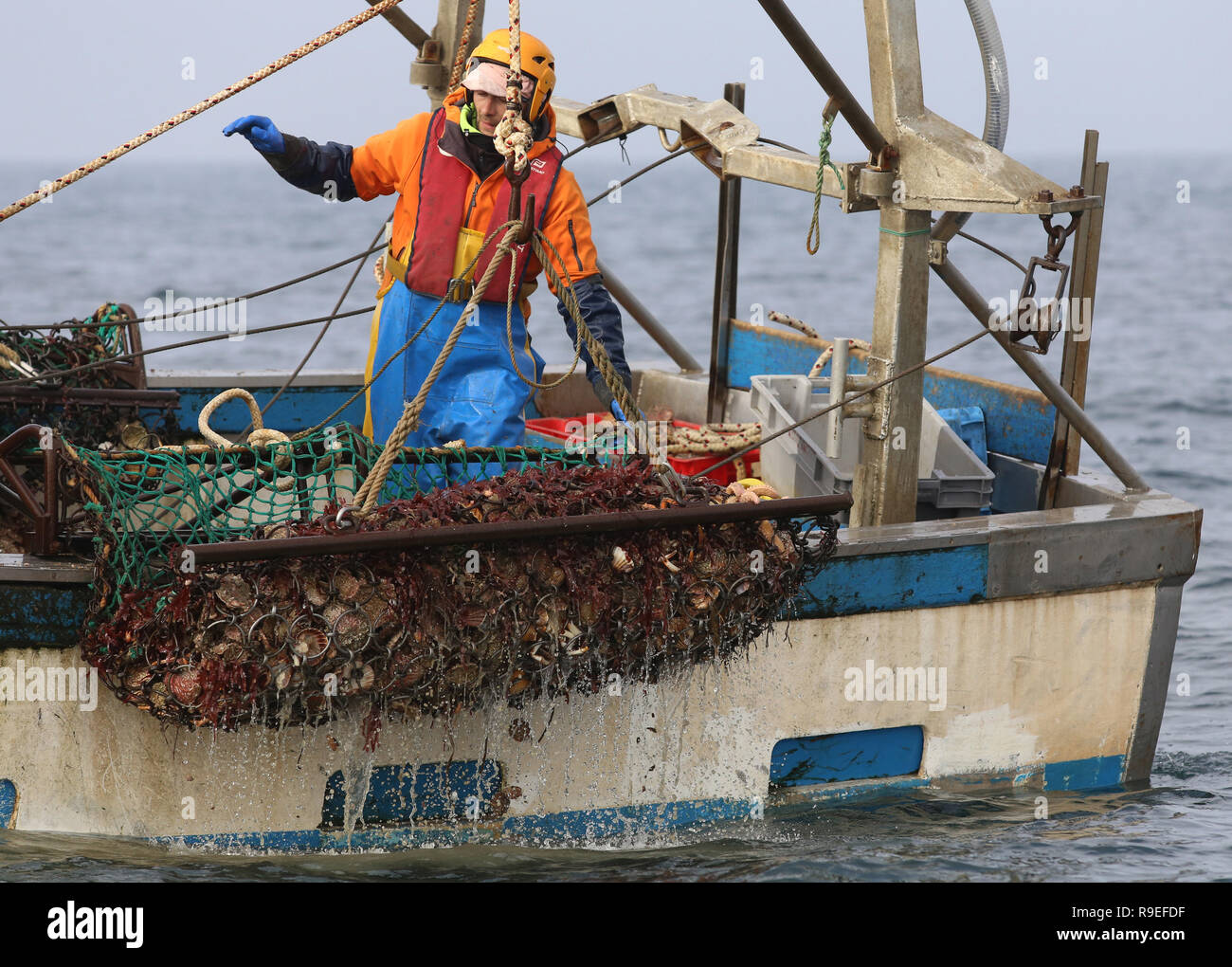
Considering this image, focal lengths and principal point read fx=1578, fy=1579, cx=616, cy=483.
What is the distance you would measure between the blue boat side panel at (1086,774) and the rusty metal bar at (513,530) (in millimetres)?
1671

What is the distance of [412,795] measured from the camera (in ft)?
17.1

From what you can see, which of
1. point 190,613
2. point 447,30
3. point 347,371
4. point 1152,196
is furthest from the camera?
point 1152,196

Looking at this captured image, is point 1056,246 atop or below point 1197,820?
atop

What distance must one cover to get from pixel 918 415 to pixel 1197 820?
2.04 meters

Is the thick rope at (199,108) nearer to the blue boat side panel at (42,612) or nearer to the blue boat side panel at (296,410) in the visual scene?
the blue boat side panel at (42,612)

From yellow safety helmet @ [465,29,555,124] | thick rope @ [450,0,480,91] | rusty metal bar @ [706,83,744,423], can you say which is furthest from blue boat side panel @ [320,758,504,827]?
rusty metal bar @ [706,83,744,423]

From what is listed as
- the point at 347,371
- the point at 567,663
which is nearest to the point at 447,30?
the point at 347,371

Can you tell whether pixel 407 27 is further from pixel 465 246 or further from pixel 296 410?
pixel 465 246

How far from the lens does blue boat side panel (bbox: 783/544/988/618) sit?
537 centimetres

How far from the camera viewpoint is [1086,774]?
6000mm

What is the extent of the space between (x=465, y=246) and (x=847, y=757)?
2327 mm

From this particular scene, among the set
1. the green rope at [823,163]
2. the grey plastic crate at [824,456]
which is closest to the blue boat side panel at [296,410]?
the grey plastic crate at [824,456]
